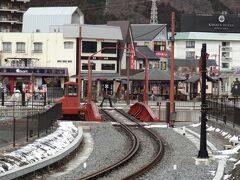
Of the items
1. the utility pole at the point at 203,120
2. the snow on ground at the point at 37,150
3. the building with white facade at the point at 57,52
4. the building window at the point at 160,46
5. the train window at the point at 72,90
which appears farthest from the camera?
the building window at the point at 160,46

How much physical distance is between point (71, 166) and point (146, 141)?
909cm

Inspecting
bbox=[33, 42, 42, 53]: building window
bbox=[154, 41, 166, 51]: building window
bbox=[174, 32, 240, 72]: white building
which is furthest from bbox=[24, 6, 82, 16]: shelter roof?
bbox=[174, 32, 240, 72]: white building

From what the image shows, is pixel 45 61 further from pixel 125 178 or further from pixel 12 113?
pixel 125 178

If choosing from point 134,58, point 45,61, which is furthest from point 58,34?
point 134,58

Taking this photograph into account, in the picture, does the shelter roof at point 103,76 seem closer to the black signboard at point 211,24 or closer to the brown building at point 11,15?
the brown building at point 11,15

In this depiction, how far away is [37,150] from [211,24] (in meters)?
118

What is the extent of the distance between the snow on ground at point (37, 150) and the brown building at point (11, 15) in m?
79.3

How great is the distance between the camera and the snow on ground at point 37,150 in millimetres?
16031

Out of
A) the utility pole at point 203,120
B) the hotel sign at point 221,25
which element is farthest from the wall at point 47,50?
the hotel sign at point 221,25

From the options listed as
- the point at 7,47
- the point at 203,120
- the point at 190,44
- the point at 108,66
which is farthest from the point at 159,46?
the point at 203,120

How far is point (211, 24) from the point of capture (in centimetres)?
13275

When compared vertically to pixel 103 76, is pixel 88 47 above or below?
above

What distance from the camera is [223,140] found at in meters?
26.3

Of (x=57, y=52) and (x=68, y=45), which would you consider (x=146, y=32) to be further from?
(x=57, y=52)
